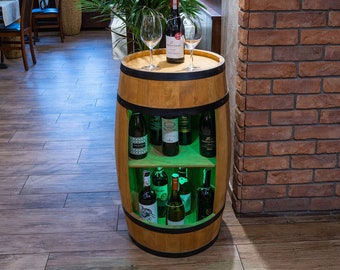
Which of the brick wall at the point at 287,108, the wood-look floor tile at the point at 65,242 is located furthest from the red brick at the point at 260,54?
the wood-look floor tile at the point at 65,242

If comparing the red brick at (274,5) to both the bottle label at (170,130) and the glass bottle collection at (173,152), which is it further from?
the bottle label at (170,130)

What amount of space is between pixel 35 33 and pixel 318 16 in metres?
5.59

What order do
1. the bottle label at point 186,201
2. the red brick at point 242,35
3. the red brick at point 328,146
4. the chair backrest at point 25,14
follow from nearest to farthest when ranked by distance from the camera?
1. the red brick at point 242,35
2. the bottle label at point 186,201
3. the red brick at point 328,146
4. the chair backrest at point 25,14

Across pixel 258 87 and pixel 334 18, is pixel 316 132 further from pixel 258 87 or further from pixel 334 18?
pixel 334 18

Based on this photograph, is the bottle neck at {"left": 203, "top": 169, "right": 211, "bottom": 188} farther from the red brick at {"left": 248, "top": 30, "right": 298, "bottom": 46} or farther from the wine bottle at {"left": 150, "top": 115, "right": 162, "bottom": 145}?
the red brick at {"left": 248, "top": 30, "right": 298, "bottom": 46}

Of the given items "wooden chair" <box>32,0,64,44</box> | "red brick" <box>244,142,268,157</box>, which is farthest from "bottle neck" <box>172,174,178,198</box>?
"wooden chair" <box>32,0,64,44</box>

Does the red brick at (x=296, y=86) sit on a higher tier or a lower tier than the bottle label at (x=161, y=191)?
higher

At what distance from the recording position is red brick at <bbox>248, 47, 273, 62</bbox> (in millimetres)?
2076

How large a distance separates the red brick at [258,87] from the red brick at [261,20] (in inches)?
9.9

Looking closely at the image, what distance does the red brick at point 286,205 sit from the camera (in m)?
2.37

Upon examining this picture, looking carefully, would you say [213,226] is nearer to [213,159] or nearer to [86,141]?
[213,159]

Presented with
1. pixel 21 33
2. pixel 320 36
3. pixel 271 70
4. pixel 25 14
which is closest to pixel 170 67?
pixel 271 70

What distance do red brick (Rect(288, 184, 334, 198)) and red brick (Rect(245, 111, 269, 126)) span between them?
39 cm

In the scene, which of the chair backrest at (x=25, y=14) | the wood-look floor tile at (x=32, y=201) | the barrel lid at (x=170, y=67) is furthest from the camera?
the chair backrest at (x=25, y=14)
